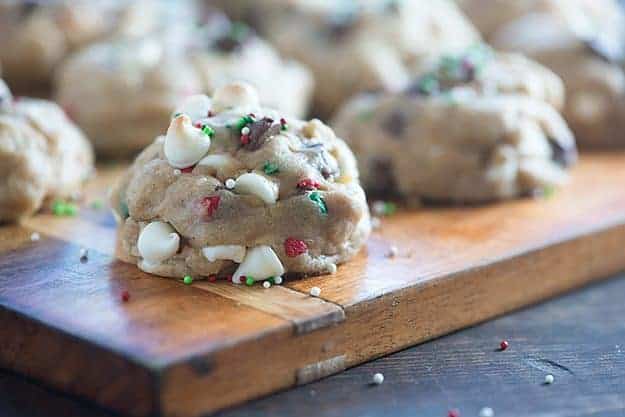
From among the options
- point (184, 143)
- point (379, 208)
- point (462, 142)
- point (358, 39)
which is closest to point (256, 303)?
point (184, 143)

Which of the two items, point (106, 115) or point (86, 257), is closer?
point (86, 257)

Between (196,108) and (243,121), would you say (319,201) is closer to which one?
(243,121)

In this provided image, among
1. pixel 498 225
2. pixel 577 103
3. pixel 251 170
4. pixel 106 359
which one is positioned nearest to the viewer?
pixel 106 359

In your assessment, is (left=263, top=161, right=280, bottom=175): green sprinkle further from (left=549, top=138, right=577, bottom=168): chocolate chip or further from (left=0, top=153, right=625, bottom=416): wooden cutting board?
(left=549, top=138, right=577, bottom=168): chocolate chip

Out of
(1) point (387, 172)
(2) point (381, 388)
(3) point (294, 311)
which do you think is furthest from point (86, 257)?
(1) point (387, 172)

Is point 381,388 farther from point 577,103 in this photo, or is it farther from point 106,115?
point 577,103

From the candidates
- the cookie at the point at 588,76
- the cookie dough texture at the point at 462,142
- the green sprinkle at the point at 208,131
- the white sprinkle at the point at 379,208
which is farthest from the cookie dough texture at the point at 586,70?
the green sprinkle at the point at 208,131

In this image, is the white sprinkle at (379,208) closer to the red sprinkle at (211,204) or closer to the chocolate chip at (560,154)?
the chocolate chip at (560,154)
